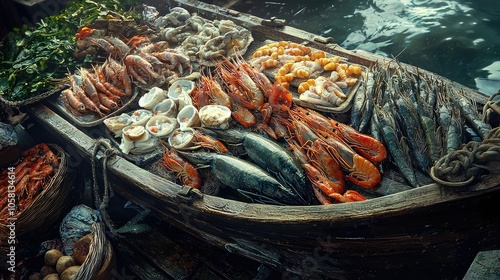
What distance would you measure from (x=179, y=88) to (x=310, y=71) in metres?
2.14

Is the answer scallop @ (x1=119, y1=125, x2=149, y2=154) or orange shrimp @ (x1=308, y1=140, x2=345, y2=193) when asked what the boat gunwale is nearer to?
scallop @ (x1=119, y1=125, x2=149, y2=154)

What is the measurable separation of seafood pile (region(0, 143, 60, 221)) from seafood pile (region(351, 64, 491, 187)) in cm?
485

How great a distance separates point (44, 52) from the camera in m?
6.82

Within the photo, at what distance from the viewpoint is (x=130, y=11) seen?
26.5 feet

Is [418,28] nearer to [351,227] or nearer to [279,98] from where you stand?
[279,98]

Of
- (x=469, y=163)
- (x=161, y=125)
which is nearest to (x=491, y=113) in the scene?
(x=469, y=163)

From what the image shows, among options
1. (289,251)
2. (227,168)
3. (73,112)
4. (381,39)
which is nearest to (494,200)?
(289,251)

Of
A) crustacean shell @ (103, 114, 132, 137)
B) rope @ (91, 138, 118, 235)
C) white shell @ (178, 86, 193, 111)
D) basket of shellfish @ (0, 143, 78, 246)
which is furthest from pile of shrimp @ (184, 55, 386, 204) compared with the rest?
basket of shellfish @ (0, 143, 78, 246)

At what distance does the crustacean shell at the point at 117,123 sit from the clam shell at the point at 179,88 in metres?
0.76

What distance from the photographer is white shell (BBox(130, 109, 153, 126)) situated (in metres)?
5.21

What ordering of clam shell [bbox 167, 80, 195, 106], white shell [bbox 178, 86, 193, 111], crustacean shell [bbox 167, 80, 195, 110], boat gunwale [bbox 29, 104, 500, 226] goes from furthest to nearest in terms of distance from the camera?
1. clam shell [bbox 167, 80, 195, 106]
2. crustacean shell [bbox 167, 80, 195, 110]
3. white shell [bbox 178, 86, 193, 111]
4. boat gunwale [bbox 29, 104, 500, 226]

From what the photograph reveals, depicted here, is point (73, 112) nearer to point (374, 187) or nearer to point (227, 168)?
point (227, 168)

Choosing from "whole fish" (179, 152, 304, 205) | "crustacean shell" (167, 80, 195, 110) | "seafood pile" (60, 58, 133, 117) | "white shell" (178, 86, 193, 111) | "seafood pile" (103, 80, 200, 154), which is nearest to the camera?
"whole fish" (179, 152, 304, 205)

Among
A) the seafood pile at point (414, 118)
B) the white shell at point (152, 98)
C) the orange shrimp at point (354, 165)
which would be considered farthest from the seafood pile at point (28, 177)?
the seafood pile at point (414, 118)
